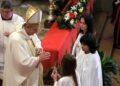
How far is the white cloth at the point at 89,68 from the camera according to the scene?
480cm

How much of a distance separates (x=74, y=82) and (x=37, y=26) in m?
0.86

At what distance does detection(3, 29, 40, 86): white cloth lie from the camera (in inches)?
171

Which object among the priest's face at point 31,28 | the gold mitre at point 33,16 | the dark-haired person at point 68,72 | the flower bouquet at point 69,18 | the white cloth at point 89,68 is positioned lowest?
the white cloth at point 89,68

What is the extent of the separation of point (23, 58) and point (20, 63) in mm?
74

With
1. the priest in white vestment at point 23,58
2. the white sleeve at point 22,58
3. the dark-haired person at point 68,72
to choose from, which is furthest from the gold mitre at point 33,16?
the dark-haired person at point 68,72

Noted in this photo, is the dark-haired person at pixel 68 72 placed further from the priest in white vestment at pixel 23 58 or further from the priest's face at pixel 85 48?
the priest's face at pixel 85 48

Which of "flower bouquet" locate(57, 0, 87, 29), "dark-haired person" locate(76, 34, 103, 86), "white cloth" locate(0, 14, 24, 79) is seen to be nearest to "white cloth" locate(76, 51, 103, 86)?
"dark-haired person" locate(76, 34, 103, 86)

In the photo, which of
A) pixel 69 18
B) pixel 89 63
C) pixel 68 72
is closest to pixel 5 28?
pixel 89 63

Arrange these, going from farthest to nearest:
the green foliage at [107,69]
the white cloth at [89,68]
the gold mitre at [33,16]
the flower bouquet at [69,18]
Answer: the flower bouquet at [69,18] < the green foliage at [107,69] < the white cloth at [89,68] < the gold mitre at [33,16]

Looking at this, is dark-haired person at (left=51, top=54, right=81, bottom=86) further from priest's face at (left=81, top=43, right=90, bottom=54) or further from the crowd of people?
priest's face at (left=81, top=43, right=90, bottom=54)

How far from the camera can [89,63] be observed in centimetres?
481

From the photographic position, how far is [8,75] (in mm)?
4539

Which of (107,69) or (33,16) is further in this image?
(107,69)

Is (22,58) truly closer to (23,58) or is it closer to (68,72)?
(23,58)
